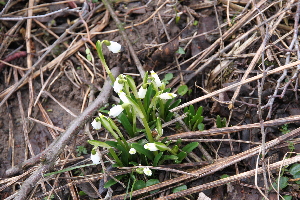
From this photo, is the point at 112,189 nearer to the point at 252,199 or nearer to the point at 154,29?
the point at 252,199

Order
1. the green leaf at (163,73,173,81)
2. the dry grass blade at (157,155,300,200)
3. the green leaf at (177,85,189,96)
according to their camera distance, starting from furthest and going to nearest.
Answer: the green leaf at (163,73,173,81), the green leaf at (177,85,189,96), the dry grass blade at (157,155,300,200)

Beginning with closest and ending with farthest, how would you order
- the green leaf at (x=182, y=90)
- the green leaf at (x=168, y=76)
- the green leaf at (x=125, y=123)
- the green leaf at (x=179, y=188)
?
1. the green leaf at (x=179, y=188)
2. the green leaf at (x=125, y=123)
3. the green leaf at (x=182, y=90)
4. the green leaf at (x=168, y=76)

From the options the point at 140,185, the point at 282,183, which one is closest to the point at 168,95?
the point at 140,185

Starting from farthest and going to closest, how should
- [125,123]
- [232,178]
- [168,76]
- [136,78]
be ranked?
[136,78] < [168,76] < [125,123] < [232,178]

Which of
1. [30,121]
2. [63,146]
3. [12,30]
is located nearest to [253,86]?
[63,146]

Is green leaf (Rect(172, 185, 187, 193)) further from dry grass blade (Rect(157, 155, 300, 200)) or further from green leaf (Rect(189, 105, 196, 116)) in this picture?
green leaf (Rect(189, 105, 196, 116))

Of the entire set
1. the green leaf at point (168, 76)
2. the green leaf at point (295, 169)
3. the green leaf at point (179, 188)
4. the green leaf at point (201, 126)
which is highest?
the green leaf at point (168, 76)

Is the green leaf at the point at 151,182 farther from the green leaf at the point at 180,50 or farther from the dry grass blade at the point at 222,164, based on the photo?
the green leaf at the point at 180,50

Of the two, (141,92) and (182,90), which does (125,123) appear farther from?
(182,90)

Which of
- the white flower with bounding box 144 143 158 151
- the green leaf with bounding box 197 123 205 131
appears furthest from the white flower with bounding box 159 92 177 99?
the green leaf with bounding box 197 123 205 131

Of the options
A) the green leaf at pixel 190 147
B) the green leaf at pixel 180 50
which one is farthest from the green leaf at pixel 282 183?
the green leaf at pixel 180 50
